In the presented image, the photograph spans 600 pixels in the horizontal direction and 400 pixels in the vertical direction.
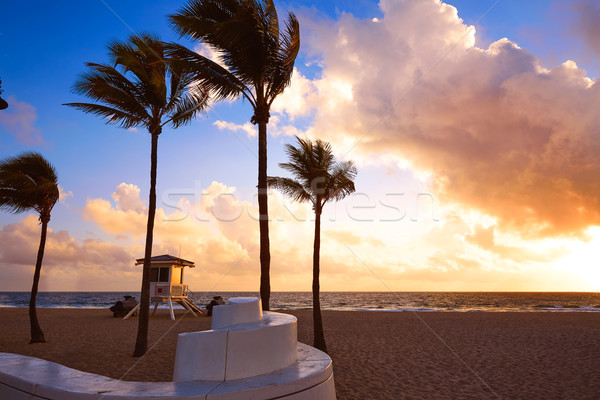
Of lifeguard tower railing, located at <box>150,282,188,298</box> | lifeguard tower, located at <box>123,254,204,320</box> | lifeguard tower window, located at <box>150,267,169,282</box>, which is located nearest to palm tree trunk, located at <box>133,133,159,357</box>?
lifeguard tower, located at <box>123,254,204,320</box>

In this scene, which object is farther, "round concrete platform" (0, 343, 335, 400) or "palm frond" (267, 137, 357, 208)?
"palm frond" (267, 137, 357, 208)

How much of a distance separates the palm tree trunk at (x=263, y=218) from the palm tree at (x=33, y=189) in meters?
8.52

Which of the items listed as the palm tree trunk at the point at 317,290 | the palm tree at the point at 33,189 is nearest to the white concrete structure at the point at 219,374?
the palm tree trunk at the point at 317,290

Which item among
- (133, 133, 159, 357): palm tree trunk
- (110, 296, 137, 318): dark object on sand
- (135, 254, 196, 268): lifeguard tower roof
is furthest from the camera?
(110, 296, 137, 318): dark object on sand

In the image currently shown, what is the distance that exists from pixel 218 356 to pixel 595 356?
47.2ft

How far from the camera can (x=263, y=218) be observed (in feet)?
35.9

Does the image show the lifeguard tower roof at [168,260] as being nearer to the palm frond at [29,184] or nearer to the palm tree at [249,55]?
the palm frond at [29,184]

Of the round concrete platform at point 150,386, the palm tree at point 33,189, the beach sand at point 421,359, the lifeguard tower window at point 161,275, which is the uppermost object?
the palm tree at point 33,189

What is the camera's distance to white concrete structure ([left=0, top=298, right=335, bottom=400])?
149 inches

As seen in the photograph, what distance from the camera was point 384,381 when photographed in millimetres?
9531

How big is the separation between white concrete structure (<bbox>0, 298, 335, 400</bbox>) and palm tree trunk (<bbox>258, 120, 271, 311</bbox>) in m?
5.46

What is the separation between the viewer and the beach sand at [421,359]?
899 cm

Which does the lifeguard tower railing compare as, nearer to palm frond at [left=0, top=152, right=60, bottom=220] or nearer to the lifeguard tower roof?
the lifeguard tower roof

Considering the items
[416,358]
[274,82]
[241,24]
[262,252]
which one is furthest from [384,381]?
[241,24]
